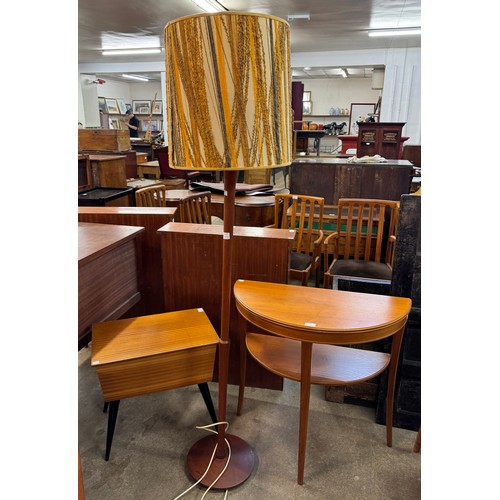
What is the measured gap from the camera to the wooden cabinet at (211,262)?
74.5 inches

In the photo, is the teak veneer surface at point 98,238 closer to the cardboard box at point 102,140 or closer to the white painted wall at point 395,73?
the cardboard box at point 102,140

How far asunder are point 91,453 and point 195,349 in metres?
0.69

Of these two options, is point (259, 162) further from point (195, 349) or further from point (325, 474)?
point (325, 474)

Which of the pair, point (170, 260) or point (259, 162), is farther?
point (170, 260)

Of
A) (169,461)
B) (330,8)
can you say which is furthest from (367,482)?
(330,8)

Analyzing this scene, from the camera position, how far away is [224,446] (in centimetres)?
163

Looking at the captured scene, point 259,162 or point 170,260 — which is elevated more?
point 259,162

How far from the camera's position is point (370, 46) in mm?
7473

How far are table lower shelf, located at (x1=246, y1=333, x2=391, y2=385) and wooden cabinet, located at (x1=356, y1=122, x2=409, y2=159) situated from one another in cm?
325

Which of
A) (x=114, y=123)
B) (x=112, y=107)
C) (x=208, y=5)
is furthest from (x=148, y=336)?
(x=112, y=107)

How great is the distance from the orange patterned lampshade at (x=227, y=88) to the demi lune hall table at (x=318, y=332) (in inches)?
24.8

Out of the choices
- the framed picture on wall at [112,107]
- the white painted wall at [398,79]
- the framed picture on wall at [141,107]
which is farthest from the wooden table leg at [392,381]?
the framed picture on wall at [141,107]

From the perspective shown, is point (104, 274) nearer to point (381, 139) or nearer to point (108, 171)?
point (108, 171)

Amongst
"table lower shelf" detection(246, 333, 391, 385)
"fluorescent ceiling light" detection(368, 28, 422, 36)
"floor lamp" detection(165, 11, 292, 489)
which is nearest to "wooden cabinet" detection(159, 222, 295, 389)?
"table lower shelf" detection(246, 333, 391, 385)
